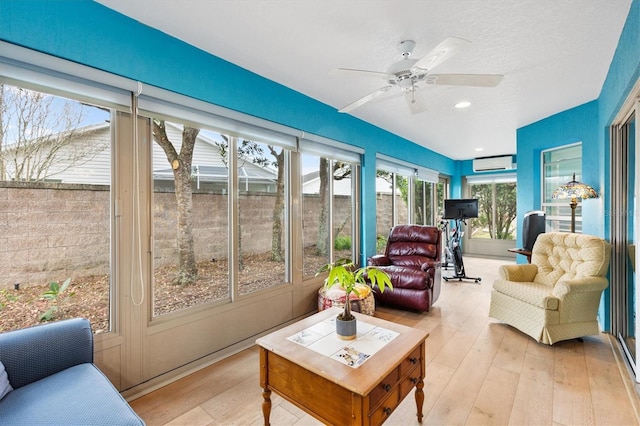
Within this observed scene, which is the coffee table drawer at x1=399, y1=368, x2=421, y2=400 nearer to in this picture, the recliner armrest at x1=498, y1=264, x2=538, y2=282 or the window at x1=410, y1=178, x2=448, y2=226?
the recliner armrest at x1=498, y1=264, x2=538, y2=282

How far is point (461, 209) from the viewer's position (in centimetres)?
552

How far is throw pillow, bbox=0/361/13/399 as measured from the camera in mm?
1292

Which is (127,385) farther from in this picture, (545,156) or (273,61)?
(545,156)

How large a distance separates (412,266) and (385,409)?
2605 mm

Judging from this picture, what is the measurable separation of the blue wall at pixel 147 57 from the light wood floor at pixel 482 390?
83.4 inches

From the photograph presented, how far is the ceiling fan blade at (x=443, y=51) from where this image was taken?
1531 millimetres

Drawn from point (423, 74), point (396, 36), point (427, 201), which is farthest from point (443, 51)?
point (427, 201)

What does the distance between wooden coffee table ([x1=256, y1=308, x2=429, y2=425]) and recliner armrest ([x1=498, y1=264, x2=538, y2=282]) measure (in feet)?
6.30

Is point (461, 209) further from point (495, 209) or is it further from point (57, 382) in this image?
point (57, 382)

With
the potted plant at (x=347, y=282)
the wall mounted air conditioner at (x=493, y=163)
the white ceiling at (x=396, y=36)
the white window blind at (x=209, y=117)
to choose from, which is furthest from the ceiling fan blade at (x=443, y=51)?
the wall mounted air conditioner at (x=493, y=163)

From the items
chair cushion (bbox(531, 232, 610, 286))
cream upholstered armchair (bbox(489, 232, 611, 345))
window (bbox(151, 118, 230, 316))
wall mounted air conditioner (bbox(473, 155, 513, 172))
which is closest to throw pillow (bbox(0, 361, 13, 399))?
window (bbox(151, 118, 230, 316))

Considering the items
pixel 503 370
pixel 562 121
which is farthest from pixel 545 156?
pixel 503 370

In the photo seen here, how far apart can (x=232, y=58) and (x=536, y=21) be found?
2.19 meters

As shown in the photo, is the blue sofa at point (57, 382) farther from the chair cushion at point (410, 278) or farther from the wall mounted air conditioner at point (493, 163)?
the wall mounted air conditioner at point (493, 163)
